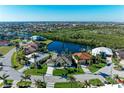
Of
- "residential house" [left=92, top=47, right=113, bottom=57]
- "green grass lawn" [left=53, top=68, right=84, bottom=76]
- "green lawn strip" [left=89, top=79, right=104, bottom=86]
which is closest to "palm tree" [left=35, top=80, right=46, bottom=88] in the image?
"green grass lawn" [left=53, top=68, right=84, bottom=76]

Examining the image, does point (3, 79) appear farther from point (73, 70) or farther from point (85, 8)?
point (85, 8)

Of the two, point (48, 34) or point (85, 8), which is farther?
point (48, 34)

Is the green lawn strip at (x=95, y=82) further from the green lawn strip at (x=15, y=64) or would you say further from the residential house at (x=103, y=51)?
the green lawn strip at (x=15, y=64)

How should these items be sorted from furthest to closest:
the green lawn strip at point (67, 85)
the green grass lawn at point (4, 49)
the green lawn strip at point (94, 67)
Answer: the green lawn strip at point (94, 67) → the green grass lawn at point (4, 49) → the green lawn strip at point (67, 85)

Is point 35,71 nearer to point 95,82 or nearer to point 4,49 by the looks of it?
point 4,49

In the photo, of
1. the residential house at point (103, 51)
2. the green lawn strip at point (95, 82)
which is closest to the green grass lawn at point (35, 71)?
the green lawn strip at point (95, 82)

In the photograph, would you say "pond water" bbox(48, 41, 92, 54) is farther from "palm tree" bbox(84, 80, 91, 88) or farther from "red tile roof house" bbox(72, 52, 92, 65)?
"palm tree" bbox(84, 80, 91, 88)

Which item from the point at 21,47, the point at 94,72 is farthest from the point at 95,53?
the point at 21,47
